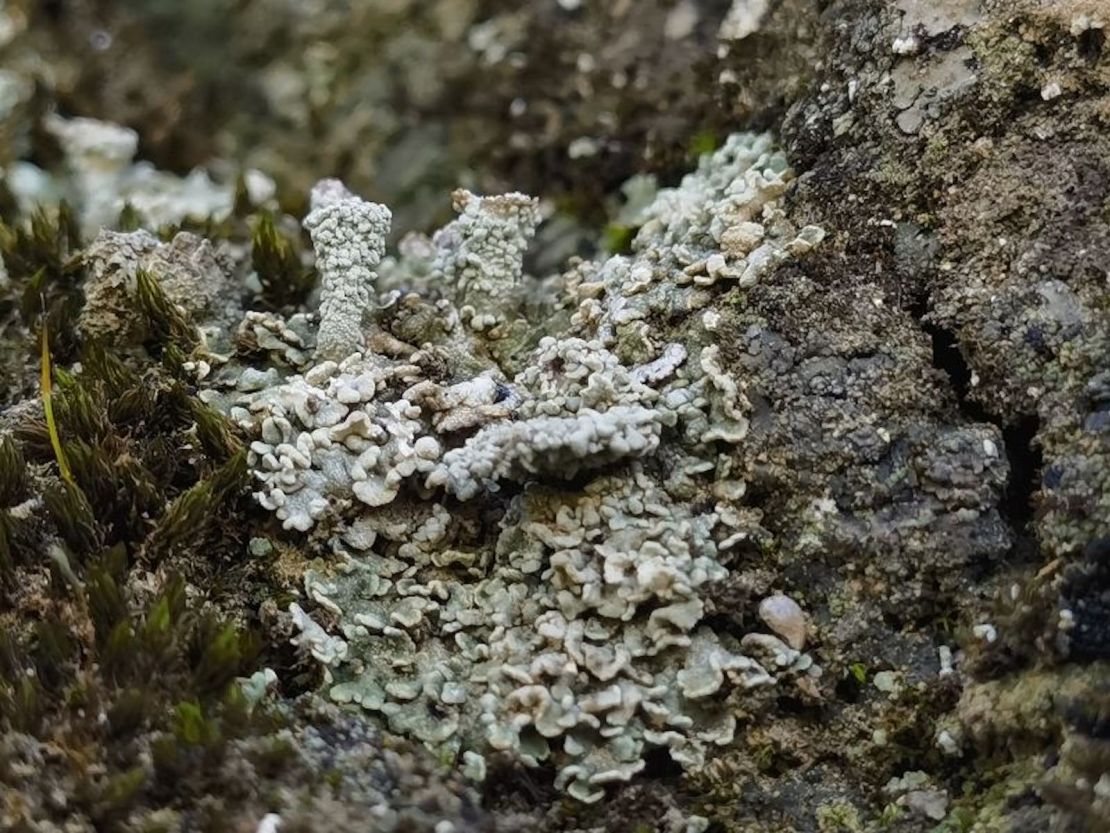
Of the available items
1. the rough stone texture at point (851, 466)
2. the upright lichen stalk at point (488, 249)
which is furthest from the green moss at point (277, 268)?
the upright lichen stalk at point (488, 249)

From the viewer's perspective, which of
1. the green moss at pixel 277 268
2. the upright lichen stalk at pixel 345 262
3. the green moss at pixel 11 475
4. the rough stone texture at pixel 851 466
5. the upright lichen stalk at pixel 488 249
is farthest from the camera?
the green moss at pixel 277 268

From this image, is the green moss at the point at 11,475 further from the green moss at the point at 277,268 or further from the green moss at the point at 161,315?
the green moss at the point at 277,268

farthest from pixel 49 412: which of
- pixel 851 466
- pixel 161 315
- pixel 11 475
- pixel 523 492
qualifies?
pixel 851 466

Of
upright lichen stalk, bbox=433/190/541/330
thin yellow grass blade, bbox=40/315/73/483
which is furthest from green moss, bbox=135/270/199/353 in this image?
upright lichen stalk, bbox=433/190/541/330

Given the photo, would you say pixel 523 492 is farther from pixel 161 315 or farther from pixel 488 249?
pixel 161 315

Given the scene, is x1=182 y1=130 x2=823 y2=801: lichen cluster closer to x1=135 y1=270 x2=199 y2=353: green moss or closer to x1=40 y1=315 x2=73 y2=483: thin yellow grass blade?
x1=135 y1=270 x2=199 y2=353: green moss

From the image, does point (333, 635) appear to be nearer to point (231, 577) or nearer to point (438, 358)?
point (231, 577)
